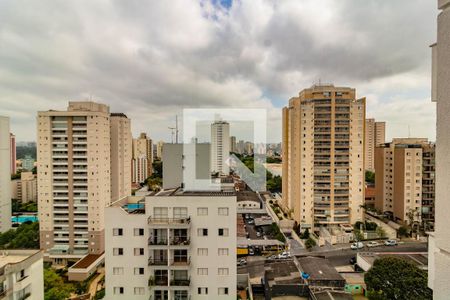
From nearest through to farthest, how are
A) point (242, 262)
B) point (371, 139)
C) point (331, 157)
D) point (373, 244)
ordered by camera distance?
1. point (242, 262)
2. point (373, 244)
3. point (331, 157)
4. point (371, 139)

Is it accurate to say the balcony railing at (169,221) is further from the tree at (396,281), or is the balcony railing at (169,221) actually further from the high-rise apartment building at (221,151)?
the tree at (396,281)

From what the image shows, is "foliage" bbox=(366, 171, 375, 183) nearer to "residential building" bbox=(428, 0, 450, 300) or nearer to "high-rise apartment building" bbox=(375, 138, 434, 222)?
"high-rise apartment building" bbox=(375, 138, 434, 222)

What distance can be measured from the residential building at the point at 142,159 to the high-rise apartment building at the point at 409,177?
16.4m

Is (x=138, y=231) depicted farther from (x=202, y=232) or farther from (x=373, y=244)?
(x=373, y=244)

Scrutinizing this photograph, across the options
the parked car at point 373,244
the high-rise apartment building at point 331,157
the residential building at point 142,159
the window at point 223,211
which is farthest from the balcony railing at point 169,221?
the residential building at point 142,159

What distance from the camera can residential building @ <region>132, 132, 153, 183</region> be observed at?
1928 centimetres

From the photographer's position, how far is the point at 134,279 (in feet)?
12.2

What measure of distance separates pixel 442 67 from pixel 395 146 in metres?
13.7

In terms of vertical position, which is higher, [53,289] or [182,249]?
[182,249]

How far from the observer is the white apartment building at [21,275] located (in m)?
3.29

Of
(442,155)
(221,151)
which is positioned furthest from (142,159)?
(442,155)

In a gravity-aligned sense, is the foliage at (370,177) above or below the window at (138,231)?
below

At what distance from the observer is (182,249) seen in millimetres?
3701

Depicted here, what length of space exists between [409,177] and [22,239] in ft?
53.3
